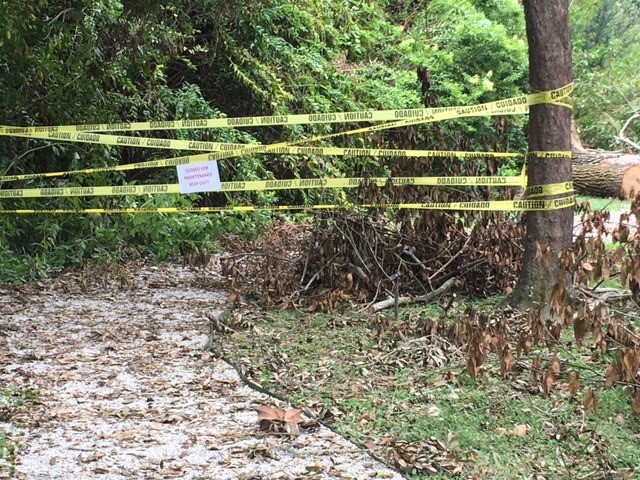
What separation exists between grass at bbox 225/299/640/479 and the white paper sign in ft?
5.75

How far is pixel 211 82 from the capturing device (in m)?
10.7

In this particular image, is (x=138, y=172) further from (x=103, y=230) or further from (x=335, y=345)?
(x=335, y=345)

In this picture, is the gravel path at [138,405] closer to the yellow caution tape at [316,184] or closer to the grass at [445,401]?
the grass at [445,401]

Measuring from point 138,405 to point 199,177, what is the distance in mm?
2820

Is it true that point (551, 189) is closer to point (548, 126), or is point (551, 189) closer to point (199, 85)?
point (548, 126)

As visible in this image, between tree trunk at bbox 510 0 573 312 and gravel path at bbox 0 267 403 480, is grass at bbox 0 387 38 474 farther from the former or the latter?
tree trunk at bbox 510 0 573 312

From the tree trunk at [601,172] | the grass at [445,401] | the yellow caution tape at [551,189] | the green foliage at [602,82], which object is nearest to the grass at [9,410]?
the grass at [445,401]

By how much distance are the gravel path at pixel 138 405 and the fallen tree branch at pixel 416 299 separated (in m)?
1.29

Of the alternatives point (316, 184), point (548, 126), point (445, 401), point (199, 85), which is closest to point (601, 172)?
point (199, 85)

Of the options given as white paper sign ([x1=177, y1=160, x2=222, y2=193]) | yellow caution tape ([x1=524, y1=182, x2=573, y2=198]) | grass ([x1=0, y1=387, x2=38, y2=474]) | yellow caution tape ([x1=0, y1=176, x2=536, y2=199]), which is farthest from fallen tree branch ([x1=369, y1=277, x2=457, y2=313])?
grass ([x1=0, y1=387, x2=38, y2=474])

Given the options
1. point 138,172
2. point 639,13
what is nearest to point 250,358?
point 138,172

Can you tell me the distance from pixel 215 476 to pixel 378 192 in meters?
3.23

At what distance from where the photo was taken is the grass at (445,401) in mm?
3149

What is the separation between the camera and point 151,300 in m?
6.21
